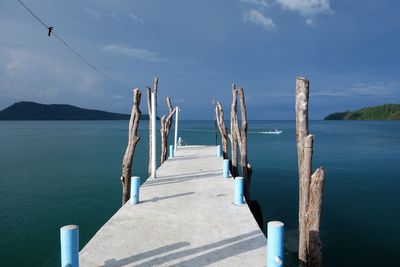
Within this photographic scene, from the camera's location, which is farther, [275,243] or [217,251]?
[217,251]

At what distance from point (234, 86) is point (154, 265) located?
13138 millimetres

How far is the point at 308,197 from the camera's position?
704 cm

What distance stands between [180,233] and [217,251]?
1.13m

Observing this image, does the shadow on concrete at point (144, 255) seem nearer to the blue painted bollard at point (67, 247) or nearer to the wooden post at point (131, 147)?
the blue painted bollard at point (67, 247)

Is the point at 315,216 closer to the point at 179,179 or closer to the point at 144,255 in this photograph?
the point at 144,255

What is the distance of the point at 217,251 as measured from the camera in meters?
5.86

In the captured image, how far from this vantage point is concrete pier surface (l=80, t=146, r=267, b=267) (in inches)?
218

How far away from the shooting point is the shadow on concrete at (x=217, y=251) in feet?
17.8

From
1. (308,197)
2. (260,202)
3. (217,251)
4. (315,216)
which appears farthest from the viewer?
(260,202)

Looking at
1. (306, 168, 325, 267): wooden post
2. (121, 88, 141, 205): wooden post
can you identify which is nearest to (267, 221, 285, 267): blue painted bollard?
(306, 168, 325, 267): wooden post

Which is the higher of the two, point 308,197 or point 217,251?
point 308,197

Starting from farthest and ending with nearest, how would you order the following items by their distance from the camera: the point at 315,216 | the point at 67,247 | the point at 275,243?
1. the point at 315,216
2. the point at 275,243
3. the point at 67,247

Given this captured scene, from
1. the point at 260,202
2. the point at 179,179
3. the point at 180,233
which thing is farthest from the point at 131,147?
the point at 260,202

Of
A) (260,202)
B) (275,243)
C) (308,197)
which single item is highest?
Answer: (308,197)
